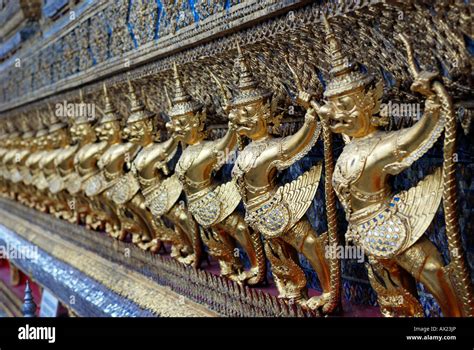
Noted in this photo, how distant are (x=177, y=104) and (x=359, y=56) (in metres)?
1.00

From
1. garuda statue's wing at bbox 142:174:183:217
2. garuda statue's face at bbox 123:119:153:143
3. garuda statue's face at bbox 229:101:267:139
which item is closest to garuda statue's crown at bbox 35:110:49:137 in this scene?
garuda statue's face at bbox 123:119:153:143

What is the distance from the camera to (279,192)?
89.0 inches

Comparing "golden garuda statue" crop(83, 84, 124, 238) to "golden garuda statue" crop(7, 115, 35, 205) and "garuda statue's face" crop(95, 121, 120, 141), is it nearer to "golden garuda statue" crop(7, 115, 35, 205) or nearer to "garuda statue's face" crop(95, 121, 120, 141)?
"garuda statue's face" crop(95, 121, 120, 141)

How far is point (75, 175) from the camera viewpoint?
443 cm

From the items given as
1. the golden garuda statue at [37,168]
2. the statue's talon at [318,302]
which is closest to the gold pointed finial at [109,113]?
the golden garuda statue at [37,168]

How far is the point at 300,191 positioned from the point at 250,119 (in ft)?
1.04

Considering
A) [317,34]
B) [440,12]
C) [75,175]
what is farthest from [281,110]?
[75,175]

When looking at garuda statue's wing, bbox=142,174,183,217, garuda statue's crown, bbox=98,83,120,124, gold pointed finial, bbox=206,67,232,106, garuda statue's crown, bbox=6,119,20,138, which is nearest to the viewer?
gold pointed finial, bbox=206,67,232,106

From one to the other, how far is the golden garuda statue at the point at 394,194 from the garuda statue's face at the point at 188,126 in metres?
0.96

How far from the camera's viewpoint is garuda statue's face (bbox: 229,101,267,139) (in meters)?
2.25

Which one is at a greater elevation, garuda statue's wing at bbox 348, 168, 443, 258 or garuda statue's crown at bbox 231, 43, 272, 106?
garuda statue's crown at bbox 231, 43, 272, 106

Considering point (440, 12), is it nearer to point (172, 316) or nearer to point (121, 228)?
point (172, 316)

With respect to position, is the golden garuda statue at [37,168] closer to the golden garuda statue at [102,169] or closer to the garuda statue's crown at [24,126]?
the garuda statue's crown at [24,126]

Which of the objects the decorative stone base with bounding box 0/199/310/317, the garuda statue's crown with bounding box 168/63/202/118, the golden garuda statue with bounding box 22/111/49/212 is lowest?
the decorative stone base with bounding box 0/199/310/317
